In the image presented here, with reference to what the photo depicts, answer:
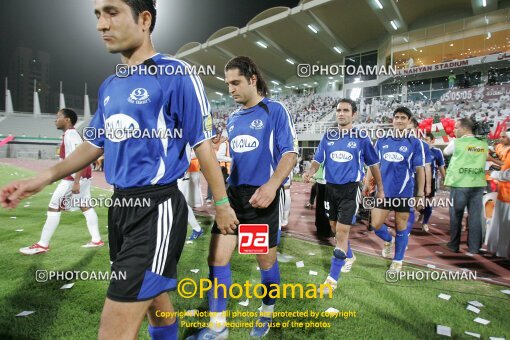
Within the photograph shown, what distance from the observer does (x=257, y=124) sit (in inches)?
106

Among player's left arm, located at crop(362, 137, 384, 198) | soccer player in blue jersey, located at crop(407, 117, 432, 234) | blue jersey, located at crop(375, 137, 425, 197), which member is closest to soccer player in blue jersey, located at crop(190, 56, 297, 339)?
player's left arm, located at crop(362, 137, 384, 198)

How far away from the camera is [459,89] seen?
2311cm

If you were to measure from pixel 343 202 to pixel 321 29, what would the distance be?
26933mm

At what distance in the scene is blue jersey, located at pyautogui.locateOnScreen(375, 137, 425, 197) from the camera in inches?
181

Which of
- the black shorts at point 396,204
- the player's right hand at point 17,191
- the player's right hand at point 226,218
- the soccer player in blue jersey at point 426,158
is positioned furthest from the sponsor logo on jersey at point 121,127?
the soccer player in blue jersey at point 426,158

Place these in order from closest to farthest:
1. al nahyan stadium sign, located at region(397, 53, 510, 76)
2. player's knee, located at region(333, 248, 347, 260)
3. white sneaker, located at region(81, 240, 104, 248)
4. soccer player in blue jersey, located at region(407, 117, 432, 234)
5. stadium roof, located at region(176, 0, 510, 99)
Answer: player's knee, located at region(333, 248, 347, 260) → soccer player in blue jersey, located at region(407, 117, 432, 234) → white sneaker, located at region(81, 240, 104, 248) → al nahyan stadium sign, located at region(397, 53, 510, 76) → stadium roof, located at region(176, 0, 510, 99)

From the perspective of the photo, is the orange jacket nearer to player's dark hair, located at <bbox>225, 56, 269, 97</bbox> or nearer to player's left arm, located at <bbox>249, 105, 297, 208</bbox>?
player's left arm, located at <bbox>249, 105, 297, 208</bbox>

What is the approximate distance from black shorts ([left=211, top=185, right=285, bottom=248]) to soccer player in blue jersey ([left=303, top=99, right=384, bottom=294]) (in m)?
1.37

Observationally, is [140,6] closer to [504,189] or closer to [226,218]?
[226,218]

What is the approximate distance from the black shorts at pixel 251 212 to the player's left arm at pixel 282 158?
0.36 m

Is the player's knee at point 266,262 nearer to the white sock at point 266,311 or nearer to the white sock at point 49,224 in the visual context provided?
the white sock at point 266,311

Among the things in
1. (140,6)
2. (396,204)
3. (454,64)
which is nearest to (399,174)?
(396,204)

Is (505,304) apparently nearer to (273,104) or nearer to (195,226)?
(273,104)

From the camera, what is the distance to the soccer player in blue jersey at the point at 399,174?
4.51 metres
